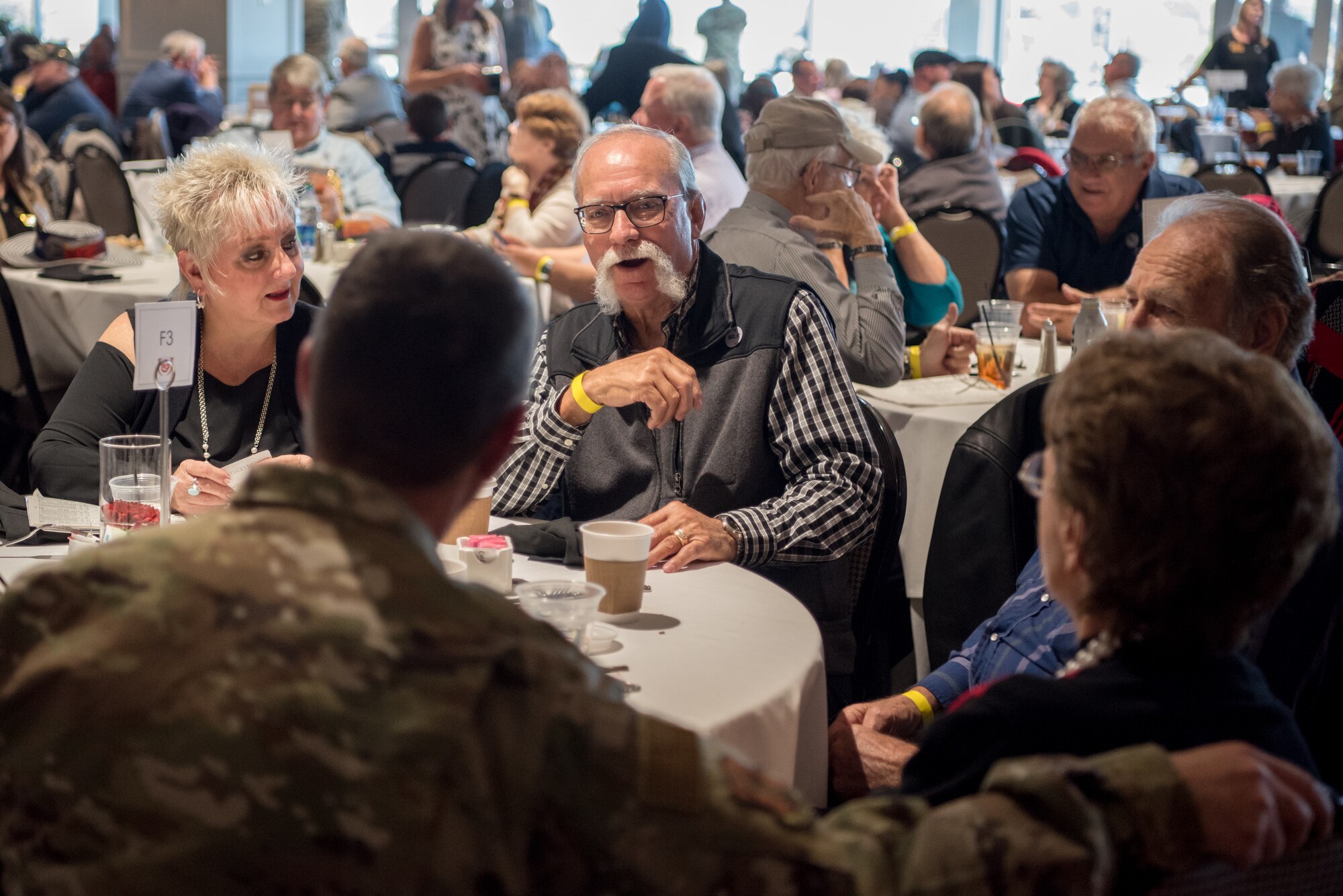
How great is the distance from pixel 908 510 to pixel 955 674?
125 centimetres

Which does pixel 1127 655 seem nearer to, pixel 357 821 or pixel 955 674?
pixel 357 821

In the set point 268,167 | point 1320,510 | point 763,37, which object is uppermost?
point 763,37

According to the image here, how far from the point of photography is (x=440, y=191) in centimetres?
706

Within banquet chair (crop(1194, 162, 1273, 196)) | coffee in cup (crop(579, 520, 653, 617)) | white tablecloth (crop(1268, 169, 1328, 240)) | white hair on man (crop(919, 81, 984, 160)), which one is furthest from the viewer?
white tablecloth (crop(1268, 169, 1328, 240))

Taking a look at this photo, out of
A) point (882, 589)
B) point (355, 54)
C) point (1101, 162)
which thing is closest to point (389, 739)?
point (882, 589)

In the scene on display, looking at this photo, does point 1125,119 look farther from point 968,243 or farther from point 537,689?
point 537,689

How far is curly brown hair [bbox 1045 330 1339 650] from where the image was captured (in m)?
1.04

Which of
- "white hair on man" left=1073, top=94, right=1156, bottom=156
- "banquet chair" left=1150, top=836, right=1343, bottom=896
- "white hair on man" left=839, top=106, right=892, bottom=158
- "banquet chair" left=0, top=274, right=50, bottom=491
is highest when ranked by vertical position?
"white hair on man" left=1073, top=94, right=1156, bottom=156

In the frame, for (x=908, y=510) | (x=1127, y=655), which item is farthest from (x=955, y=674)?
(x=908, y=510)

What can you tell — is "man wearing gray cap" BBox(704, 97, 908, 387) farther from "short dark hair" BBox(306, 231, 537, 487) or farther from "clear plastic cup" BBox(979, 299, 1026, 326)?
"short dark hair" BBox(306, 231, 537, 487)

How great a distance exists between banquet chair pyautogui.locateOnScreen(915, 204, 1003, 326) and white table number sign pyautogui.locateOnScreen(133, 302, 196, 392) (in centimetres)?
376

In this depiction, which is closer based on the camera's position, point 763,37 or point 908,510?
point 908,510

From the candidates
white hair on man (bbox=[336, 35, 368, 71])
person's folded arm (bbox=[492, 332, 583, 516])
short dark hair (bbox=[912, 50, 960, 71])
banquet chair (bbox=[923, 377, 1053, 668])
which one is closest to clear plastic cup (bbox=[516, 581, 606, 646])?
person's folded arm (bbox=[492, 332, 583, 516])

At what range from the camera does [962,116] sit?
570 centimetres
